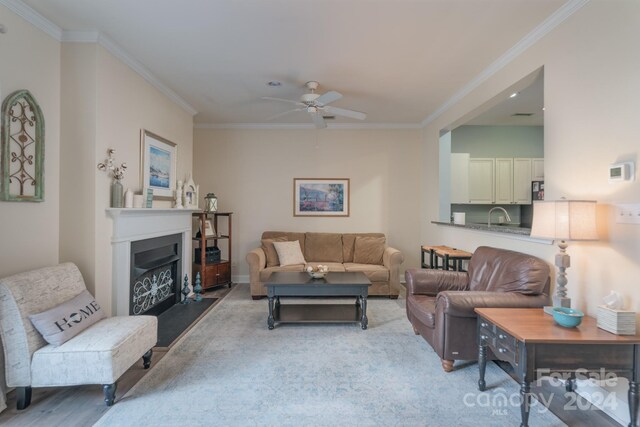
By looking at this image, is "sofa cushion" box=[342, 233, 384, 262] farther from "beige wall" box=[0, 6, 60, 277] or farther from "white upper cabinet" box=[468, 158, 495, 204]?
"beige wall" box=[0, 6, 60, 277]

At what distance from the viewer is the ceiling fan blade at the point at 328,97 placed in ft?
10.6

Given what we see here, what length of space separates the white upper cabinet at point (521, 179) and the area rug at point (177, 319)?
17.4 ft

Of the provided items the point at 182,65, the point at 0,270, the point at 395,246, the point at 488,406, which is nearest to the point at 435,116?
the point at 395,246

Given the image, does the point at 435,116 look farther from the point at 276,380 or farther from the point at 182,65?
the point at 276,380

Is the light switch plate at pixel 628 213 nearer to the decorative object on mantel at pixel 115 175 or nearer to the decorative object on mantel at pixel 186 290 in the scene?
the decorative object on mantel at pixel 115 175

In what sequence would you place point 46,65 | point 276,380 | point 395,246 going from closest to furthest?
point 276,380 → point 46,65 → point 395,246

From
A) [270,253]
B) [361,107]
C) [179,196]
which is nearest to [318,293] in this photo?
[270,253]

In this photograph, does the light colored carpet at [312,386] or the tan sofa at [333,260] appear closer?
the light colored carpet at [312,386]

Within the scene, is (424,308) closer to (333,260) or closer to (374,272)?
(374,272)

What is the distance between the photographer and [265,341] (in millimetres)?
A: 3100

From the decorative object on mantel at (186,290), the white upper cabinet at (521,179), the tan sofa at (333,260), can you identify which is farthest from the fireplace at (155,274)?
the white upper cabinet at (521,179)

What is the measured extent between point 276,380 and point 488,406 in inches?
59.6

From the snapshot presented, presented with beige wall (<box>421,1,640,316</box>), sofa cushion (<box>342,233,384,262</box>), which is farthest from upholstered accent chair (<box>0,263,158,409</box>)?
sofa cushion (<box>342,233,384,262</box>)

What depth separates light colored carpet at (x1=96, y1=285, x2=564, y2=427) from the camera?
1.97 meters
